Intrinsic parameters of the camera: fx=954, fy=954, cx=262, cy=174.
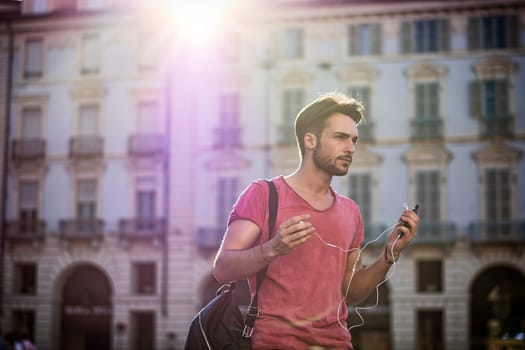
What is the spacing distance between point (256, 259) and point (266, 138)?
1208 inches

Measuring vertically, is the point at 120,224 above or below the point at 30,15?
below

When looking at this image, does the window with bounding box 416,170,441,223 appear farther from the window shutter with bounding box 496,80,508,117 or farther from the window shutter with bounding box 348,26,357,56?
the window shutter with bounding box 348,26,357,56

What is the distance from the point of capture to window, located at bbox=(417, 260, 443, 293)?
3309 cm

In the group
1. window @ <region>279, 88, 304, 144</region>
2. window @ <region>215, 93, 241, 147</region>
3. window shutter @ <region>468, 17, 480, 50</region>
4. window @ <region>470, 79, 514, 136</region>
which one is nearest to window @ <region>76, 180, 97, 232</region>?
window @ <region>215, 93, 241, 147</region>

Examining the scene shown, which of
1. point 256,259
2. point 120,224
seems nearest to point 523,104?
point 120,224

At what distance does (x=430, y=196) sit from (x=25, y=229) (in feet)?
50.3

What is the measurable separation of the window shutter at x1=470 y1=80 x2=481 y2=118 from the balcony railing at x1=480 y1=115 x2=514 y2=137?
39 centimetres

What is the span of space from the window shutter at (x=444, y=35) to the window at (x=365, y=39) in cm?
211

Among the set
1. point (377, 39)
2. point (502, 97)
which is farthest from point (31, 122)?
point (502, 97)

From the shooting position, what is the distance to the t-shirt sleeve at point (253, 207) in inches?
172

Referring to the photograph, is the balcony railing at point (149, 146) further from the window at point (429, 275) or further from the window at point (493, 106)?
the window at point (493, 106)

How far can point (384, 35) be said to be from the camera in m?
33.9

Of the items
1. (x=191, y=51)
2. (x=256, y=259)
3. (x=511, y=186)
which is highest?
(x=191, y=51)

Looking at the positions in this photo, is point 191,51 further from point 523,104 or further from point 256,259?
point 256,259
